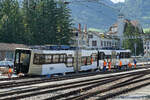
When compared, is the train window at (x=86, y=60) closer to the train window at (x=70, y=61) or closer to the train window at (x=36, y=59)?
the train window at (x=70, y=61)

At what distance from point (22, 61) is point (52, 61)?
9.36 feet

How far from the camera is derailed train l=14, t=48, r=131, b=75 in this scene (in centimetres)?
2552

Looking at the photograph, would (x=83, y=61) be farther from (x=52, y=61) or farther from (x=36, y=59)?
(x=36, y=59)

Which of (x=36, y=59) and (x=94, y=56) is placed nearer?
(x=36, y=59)

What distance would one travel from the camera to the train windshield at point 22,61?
2562cm

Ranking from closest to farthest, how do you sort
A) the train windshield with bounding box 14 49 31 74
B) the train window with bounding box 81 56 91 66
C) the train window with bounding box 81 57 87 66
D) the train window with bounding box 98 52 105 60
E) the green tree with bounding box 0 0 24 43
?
the train windshield with bounding box 14 49 31 74 → the train window with bounding box 81 57 87 66 → the train window with bounding box 81 56 91 66 → the train window with bounding box 98 52 105 60 → the green tree with bounding box 0 0 24 43

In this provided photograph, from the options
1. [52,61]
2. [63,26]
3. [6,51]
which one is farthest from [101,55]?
[63,26]

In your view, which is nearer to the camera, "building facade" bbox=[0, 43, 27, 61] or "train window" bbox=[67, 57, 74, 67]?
"train window" bbox=[67, 57, 74, 67]

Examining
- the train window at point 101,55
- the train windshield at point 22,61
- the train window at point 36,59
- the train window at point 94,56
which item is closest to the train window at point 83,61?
the train window at point 94,56

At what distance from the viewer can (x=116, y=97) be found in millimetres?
13547

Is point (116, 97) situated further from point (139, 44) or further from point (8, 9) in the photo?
point (139, 44)

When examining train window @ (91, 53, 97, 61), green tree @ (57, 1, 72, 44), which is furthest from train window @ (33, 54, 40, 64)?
green tree @ (57, 1, 72, 44)

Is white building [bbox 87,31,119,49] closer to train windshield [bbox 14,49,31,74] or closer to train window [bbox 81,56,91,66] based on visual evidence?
train window [bbox 81,56,91,66]

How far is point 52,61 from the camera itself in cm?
2708
